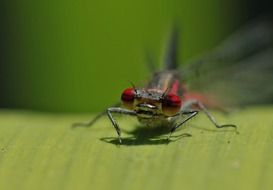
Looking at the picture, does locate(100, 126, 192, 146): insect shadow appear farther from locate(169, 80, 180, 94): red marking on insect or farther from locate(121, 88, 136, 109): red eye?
locate(169, 80, 180, 94): red marking on insect

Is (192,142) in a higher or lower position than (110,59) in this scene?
higher

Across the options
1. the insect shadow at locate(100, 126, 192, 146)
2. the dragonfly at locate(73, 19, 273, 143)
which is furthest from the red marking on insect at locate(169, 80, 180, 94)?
the insect shadow at locate(100, 126, 192, 146)

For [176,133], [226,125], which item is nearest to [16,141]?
[176,133]

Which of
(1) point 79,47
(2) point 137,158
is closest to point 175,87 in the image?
(1) point 79,47

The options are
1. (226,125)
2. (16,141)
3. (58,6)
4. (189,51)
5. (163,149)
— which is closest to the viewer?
(163,149)

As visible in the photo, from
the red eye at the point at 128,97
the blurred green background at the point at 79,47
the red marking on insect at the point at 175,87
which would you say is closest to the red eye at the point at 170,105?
the red eye at the point at 128,97

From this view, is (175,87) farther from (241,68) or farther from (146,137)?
(241,68)

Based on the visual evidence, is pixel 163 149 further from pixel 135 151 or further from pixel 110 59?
pixel 110 59
